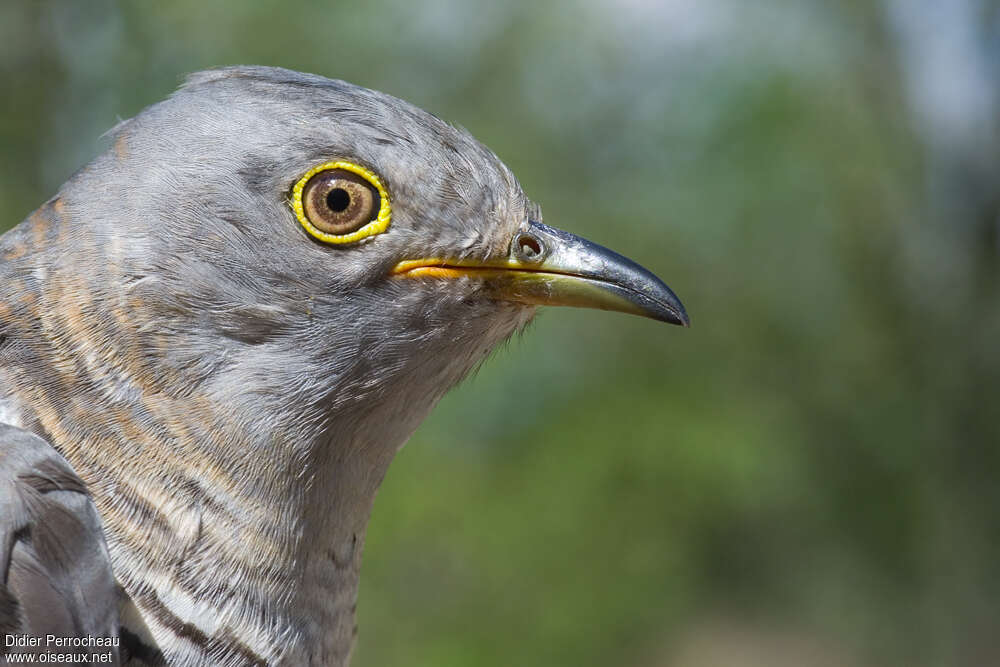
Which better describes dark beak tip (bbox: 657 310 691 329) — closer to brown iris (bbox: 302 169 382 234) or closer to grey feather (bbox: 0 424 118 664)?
brown iris (bbox: 302 169 382 234)

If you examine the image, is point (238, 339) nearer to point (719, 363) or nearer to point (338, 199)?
point (338, 199)

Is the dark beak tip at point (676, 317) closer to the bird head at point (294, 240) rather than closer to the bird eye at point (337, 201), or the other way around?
the bird head at point (294, 240)

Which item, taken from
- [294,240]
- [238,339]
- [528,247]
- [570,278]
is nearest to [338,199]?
[294,240]

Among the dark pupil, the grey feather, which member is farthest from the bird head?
the grey feather

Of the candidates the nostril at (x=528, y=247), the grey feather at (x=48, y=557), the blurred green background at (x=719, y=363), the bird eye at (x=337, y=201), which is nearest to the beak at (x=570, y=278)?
the nostril at (x=528, y=247)

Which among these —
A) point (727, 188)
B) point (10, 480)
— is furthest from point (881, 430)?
point (10, 480)

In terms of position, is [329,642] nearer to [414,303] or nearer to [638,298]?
[414,303]

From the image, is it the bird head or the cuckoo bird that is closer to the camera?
the cuckoo bird

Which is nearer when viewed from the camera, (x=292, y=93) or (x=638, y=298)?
(x=292, y=93)
